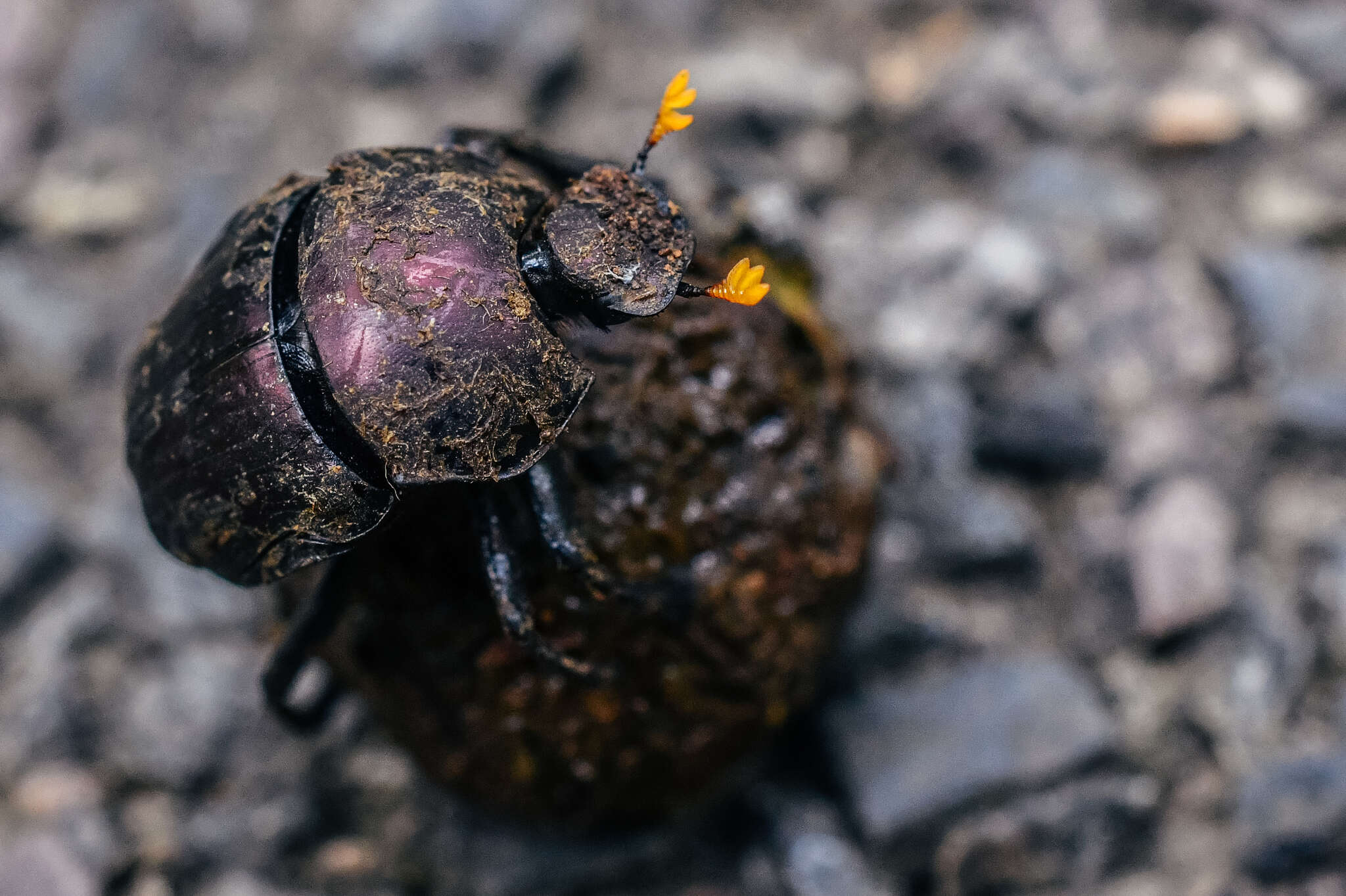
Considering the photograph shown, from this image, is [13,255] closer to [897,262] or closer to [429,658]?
[429,658]

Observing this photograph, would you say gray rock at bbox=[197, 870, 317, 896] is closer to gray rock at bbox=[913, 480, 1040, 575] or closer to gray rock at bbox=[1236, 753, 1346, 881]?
gray rock at bbox=[913, 480, 1040, 575]

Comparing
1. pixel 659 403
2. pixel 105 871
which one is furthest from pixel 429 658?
pixel 105 871

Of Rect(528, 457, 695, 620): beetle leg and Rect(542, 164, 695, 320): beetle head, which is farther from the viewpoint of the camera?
Rect(528, 457, 695, 620): beetle leg

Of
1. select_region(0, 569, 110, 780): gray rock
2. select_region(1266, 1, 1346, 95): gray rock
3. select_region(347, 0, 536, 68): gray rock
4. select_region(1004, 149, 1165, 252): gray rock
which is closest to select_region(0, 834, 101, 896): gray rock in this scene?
select_region(0, 569, 110, 780): gray rock

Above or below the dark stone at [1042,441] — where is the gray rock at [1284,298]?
above

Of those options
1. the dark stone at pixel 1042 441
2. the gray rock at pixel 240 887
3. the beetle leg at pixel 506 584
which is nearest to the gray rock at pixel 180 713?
the gray rock at pixel 240 887

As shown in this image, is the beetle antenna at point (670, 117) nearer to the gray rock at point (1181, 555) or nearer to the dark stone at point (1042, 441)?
the dark stone at point (1042, 441)

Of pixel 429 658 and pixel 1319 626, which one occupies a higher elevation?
pixel 429 658
